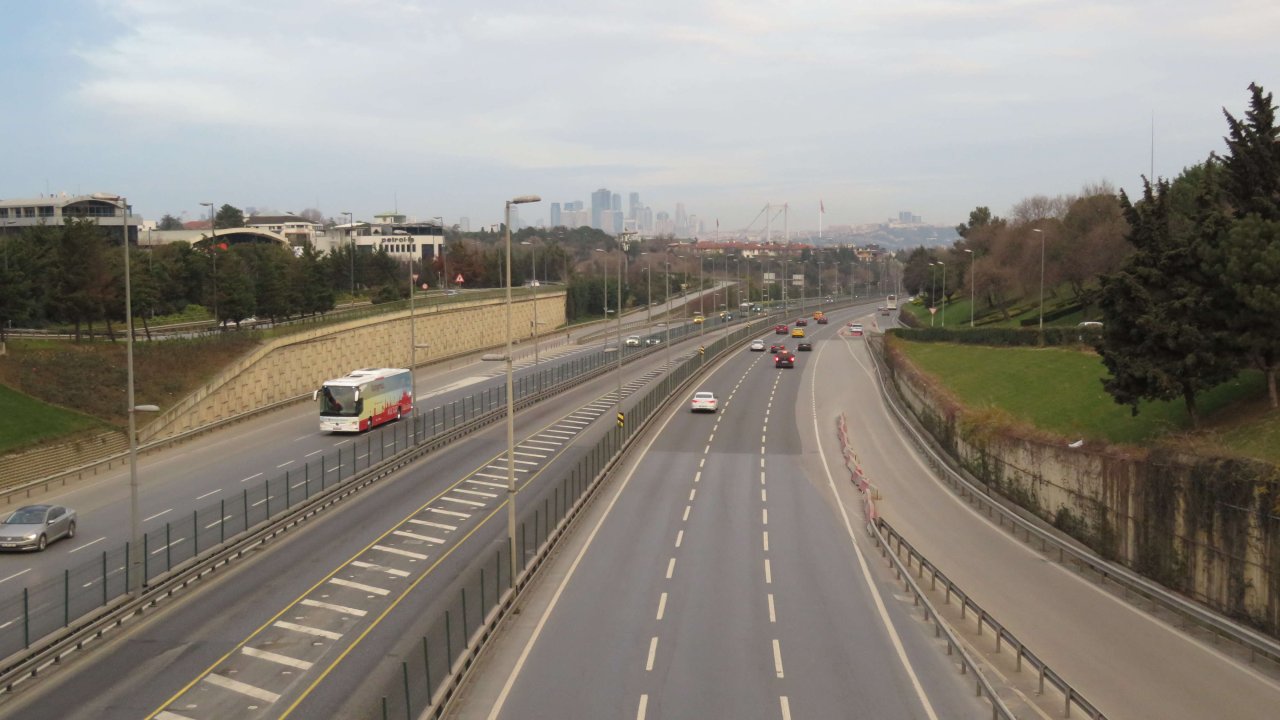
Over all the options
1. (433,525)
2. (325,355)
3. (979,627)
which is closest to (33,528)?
(433,525)

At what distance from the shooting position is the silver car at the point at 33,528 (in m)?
29.3

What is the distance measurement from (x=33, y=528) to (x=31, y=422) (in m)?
16.6

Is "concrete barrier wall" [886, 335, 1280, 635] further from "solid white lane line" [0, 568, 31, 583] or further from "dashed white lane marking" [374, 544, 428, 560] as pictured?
"solid white lane line" [0, 568, 31, 583]

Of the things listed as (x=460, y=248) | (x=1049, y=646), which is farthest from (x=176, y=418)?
(x=460, y=248)

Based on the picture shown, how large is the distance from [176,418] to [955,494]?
112 ft

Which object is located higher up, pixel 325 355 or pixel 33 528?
pixel 325 355

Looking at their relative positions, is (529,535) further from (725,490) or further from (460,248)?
(460,248)

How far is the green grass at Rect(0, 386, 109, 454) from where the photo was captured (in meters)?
42.1

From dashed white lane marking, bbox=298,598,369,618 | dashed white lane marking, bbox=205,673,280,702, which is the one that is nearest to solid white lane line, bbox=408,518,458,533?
dashed white lane marking, bbox=298,598,369,618

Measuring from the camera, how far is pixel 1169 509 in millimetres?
27359

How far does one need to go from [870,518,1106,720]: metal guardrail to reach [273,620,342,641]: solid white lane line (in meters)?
12.7

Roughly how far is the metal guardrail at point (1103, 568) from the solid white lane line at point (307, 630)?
18.5 metres

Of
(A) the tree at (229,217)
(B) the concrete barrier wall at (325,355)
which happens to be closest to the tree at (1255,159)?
(B) the concrete barrier wall at (325,355)

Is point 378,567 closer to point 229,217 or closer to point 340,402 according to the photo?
point 340,402
